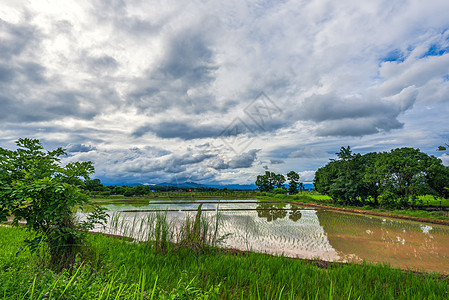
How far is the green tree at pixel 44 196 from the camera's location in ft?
10.0

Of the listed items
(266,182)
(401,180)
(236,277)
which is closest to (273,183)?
(266,182)

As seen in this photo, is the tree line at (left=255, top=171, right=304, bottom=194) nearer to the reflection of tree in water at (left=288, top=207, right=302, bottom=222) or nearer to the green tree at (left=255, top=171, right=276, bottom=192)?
the green tree at (left=255, top=171, right=276, bottom=192)

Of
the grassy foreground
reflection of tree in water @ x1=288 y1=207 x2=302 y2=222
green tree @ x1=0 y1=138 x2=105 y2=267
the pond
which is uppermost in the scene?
green tree @ x1=0 y1=138 x2=105 y2=267

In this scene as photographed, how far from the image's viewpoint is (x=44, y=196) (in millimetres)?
3279

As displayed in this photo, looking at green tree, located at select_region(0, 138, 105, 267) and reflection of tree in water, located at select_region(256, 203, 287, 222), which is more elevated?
green tree, located at select_region(0, 138, 105, 267)

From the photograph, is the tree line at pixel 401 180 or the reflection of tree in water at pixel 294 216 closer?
the reflection of tree in water at pixel 294 216

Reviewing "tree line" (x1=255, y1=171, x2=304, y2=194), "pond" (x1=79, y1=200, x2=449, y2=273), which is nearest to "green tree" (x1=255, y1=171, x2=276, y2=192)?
"tree line" (x1=255, y1=171, x2=304, y2=194)

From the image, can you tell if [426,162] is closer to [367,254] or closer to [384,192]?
[384,192]

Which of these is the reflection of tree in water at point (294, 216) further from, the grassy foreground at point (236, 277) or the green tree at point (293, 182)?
the green tree at point (293, 182)

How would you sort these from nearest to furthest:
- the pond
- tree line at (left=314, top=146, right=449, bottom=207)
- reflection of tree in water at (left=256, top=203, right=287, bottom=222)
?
the pond
reflection of tree in water at (left=256, top=203, right=287, bottom=222)
tree line at (left=314, top=146, right=449, bottom=207)

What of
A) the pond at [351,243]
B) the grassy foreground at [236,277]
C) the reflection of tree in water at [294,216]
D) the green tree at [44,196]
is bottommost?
the reflection of tree in water at [294,216]

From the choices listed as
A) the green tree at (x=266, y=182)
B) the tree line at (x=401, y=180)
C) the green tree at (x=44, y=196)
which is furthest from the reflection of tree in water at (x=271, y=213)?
the green tree at (x=266, y=182)

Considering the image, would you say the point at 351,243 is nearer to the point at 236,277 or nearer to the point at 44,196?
the point at 236,277

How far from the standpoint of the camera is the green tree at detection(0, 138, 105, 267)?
3061 millimetres
